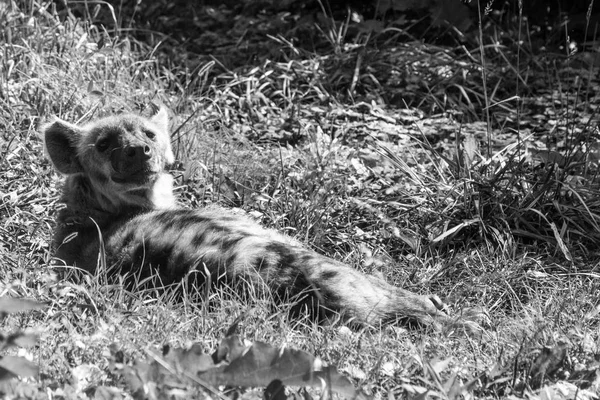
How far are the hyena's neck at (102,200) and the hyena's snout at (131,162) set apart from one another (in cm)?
14

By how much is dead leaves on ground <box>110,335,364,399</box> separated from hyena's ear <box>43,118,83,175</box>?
7.80 feet

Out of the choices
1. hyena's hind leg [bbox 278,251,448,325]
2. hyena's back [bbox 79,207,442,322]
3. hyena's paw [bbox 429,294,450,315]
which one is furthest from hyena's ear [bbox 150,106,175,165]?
hyena's paw [bbox 429,294,450,315]

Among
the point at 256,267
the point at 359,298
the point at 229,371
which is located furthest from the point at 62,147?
the point at 229,371

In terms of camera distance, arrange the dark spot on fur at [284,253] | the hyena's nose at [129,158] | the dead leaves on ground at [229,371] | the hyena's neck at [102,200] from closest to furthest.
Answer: the dead leaves on ground at [229,371], the dark spot on fur at [284,253], the hyena's nose at [129,158], the hyena's neck at [102,200]

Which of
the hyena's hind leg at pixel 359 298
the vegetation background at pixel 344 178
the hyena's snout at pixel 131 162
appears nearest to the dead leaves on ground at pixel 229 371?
the vegetation background at pixel 344 178

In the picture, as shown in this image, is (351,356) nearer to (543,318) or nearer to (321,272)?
(321,272)

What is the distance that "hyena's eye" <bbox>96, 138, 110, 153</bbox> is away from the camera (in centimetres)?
470

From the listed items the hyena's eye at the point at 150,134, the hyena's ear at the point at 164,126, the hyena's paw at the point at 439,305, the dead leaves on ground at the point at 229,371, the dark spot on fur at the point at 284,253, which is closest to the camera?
the dead leaves on ground at the point at 229,371

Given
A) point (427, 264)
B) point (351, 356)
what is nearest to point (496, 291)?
point (427, 264)

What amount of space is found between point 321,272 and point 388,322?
35 cm

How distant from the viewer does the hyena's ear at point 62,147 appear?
15.8 ft

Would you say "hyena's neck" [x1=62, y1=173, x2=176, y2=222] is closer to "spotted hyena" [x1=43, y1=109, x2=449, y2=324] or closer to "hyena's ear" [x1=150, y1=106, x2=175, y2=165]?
"spotted hyena" [x1=43, y1=109, x2=449, y2=324]

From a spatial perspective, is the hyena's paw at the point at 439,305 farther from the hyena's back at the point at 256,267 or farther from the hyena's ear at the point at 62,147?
the hyena's ear at the point at 62,147

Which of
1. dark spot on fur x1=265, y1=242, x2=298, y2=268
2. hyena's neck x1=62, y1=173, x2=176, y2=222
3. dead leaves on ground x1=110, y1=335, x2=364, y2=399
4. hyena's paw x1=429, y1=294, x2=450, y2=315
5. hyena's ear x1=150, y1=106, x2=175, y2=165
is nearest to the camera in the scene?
dead leaves on ground x1=110, y1=335, x2=364, y2=399
